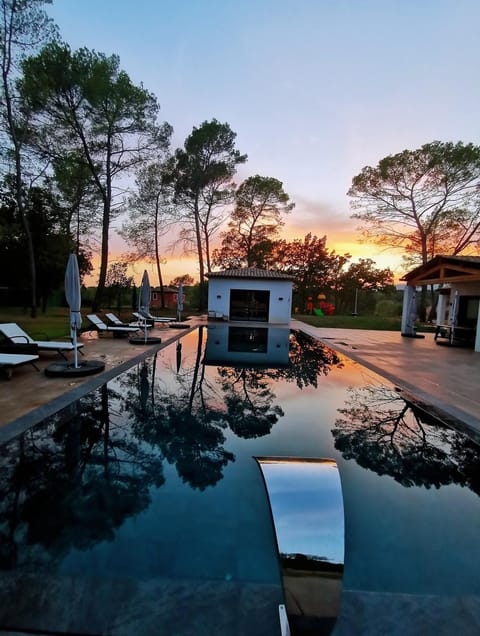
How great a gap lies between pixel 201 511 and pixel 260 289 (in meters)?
19.4

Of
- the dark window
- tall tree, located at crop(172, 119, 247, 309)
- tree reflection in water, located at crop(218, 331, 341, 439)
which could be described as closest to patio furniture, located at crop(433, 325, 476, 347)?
tree reflection in water, located at crop(218, 331, 341, 439)

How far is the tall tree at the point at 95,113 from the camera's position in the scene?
50.6ft

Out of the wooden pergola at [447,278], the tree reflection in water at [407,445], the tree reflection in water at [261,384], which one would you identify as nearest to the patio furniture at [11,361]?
the tree reflection in water at [261,384]

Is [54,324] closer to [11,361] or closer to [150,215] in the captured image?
[11,361]

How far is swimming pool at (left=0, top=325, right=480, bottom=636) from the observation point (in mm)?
1936

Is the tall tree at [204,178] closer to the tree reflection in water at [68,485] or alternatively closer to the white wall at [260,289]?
the white wall at [260,289]

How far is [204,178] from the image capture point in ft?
85.1

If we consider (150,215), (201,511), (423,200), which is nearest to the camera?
(201,511)

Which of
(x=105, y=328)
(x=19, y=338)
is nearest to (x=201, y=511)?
→ (x=19, y=338)

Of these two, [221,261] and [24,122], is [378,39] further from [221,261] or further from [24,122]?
[221,261]

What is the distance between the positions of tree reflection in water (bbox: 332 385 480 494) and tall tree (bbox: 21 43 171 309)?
17.0 metres

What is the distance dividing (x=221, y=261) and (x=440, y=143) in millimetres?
22246

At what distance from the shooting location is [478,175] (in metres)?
22.7

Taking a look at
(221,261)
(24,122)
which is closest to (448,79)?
(24,122)
